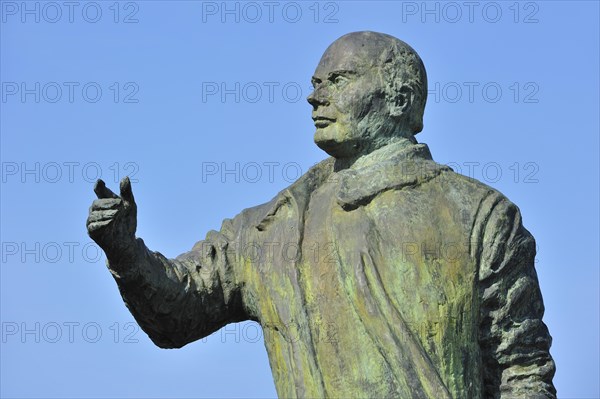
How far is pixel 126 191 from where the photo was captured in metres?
13.9

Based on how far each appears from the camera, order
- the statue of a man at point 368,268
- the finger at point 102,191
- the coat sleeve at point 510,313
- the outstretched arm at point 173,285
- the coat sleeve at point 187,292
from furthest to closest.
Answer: the coat sleeve at point 187,292 < the coat sleeve at point 510,313 < the outstretched arm at point 173,285 < the statue of a man at point 368,268 < the finger at point 102,191

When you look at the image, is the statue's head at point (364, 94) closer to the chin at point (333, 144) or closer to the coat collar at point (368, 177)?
the chin at point (333, 144)

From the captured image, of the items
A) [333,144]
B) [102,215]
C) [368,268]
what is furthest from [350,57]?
[102,215]

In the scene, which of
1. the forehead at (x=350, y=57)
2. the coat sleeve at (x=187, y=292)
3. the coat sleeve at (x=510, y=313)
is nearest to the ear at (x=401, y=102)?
the forehead at (x=350, y=57)

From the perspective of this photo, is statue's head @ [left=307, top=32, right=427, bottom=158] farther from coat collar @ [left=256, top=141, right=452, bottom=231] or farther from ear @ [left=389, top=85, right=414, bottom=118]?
coat collar @ [left=256, top=141, right=452, bottom=231]

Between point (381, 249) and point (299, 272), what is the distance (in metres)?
0.62

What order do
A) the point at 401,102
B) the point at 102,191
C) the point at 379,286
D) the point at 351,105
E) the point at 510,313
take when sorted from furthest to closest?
the point at 401,102
the point at 351,105
the point at 510,313
the point at 379,286
the point at 102,191

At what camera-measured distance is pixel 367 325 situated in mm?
14039

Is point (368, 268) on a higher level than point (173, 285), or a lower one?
lower

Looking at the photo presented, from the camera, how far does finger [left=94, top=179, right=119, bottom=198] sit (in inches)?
541

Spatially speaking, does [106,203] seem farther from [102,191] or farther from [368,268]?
[368,268]

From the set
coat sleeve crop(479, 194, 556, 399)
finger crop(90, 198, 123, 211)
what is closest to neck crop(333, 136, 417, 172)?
coat sleeve crop(479, 194, 556, 399)

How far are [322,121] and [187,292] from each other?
1.60 metres

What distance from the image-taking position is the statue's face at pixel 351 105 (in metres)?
14.5
